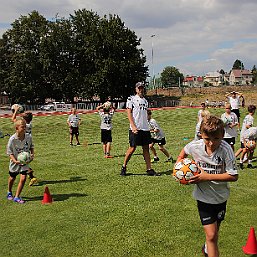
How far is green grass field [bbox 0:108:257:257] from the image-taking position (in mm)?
5246

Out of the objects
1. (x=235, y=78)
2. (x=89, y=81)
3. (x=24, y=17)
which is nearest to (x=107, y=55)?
(x=89, y=81)

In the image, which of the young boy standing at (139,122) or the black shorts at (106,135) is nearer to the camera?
the young boy standing at (139,122)

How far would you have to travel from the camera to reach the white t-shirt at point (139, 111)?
31.0 ft

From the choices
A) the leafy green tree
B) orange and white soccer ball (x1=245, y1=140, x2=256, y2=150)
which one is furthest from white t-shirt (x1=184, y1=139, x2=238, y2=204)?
the leafy green tree

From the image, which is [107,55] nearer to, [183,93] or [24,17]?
[24,17]

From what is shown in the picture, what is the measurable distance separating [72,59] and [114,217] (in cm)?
6537

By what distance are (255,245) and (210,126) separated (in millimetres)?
1966

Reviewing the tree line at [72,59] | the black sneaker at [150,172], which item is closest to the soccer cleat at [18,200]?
the black sneaker at [150,172]

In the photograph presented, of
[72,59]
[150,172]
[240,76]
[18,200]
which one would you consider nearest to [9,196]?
[18,200]

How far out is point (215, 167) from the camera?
4297 mm

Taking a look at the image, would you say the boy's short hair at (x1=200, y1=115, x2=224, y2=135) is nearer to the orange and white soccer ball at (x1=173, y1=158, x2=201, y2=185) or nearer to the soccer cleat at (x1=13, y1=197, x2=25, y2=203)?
the orange and white soccer ball at (x1=173, y1=158, x2=201, y2=185)

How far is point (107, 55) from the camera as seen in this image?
6625cm

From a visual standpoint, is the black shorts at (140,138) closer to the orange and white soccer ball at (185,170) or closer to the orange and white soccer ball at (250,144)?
the orange and white soccer ball at (250,144)

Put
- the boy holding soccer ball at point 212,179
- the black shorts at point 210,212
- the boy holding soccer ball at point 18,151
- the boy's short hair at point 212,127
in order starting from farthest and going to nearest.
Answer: the boy holding soccer ball at point 18,151 < the black shorts at point 210,212 < the boy holding soccer ball at point 212,179 < the boy's short hair at point 212,127
